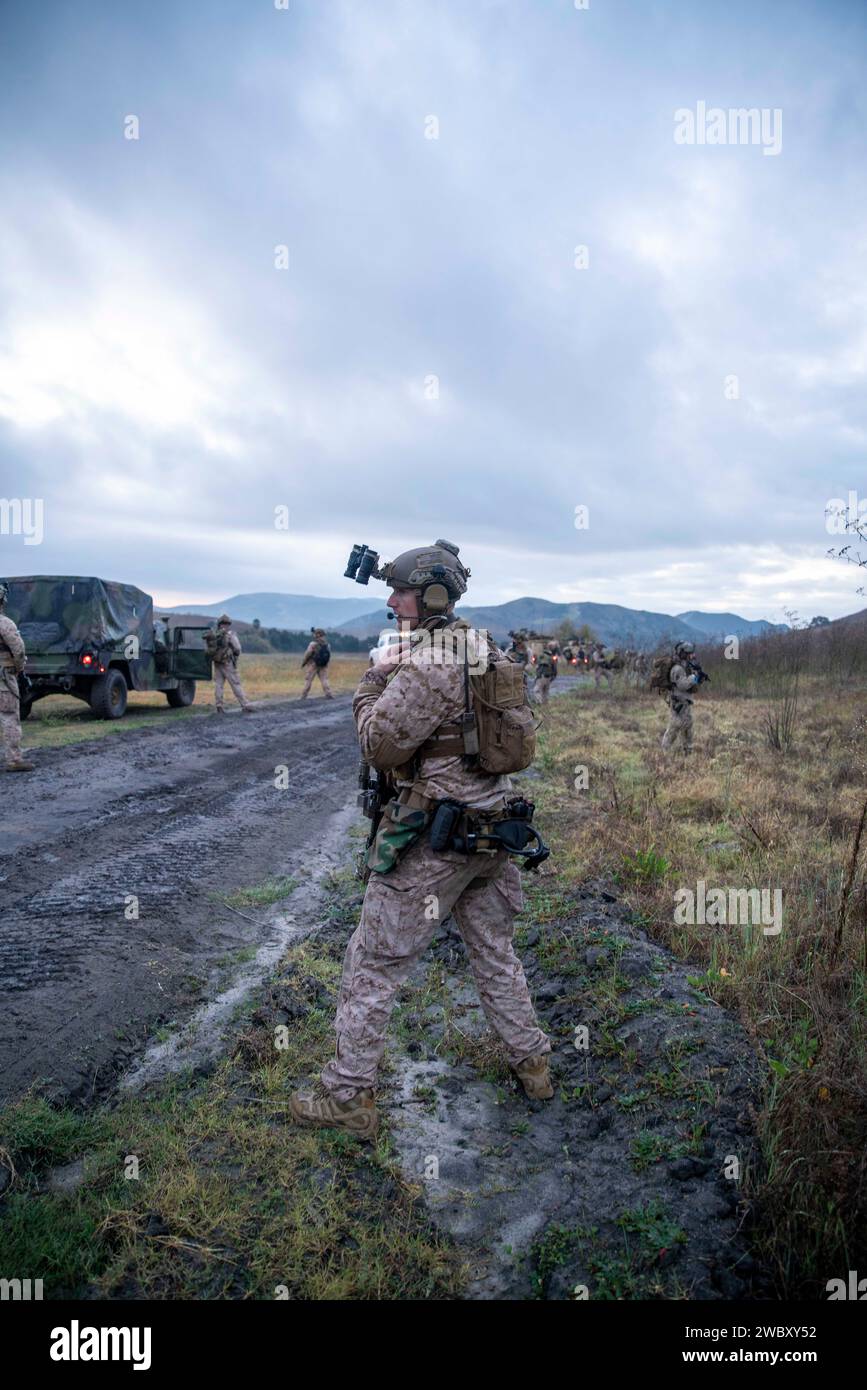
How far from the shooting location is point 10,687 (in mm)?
8797

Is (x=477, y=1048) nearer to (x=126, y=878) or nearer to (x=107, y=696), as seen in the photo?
(x=126, y=878)

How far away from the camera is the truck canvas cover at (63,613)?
12.5 meters

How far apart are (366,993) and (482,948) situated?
49 cm

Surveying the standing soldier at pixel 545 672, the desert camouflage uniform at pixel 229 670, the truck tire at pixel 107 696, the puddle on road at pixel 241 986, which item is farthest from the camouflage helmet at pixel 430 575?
the standing soldier at pixel 545 672

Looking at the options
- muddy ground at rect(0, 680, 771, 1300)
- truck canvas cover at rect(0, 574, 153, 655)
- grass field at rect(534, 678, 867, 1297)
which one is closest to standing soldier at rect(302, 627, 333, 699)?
truck canvas cover at rect(0, 574, 153, 655)

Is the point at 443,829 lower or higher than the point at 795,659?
lower

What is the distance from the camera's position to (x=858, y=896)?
4.20 meters

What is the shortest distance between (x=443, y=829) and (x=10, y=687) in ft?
25.2

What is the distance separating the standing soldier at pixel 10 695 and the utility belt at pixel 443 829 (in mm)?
7078

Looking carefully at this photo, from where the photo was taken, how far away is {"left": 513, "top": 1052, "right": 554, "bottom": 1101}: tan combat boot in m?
3.07

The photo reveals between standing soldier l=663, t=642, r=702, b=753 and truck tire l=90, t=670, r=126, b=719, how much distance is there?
8.82m

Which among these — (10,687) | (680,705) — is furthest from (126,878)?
(680,705)

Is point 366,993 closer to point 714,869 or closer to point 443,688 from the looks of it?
point 443,688
